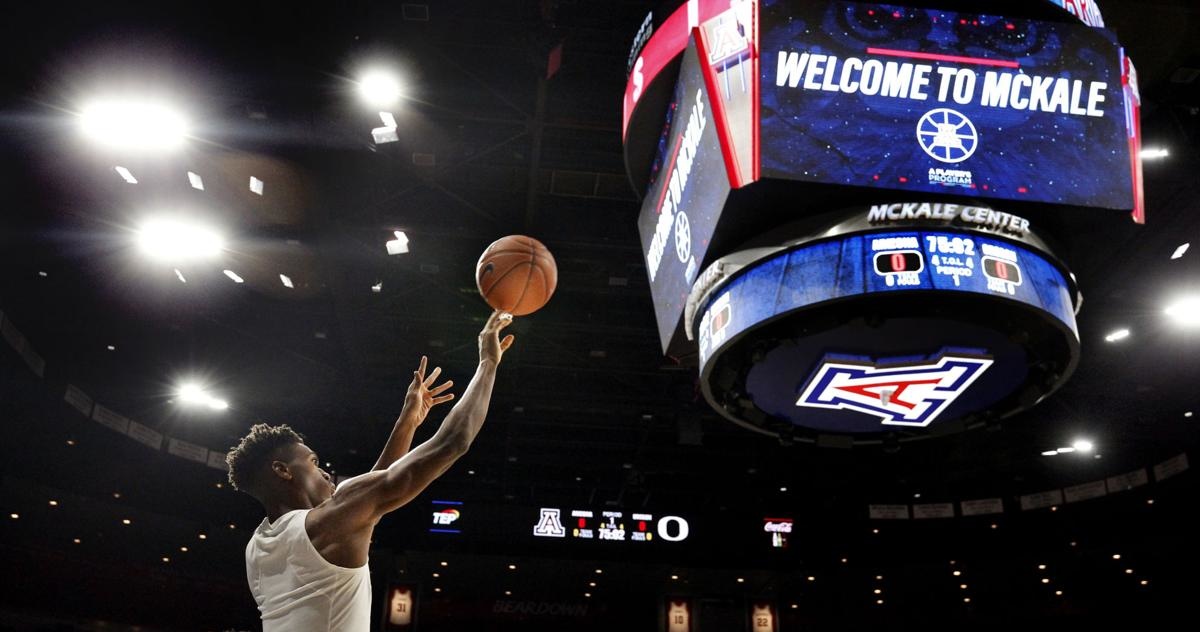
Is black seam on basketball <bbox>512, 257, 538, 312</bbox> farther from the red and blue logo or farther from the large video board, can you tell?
the red and blue logo

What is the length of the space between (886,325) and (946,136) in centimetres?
110

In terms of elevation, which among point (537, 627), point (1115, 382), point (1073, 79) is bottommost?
point (537, 627)

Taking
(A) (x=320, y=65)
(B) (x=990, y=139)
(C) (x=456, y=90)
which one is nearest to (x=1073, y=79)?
(B) (x=990, y=139)

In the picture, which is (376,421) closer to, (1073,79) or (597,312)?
(597,312)

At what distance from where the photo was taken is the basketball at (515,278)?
3898mm

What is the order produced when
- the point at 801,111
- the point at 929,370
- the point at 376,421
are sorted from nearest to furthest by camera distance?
the point at 801,111, the point at 929,370, the point at 376,421

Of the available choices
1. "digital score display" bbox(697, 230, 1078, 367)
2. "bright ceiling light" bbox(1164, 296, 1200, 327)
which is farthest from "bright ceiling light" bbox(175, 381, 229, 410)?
Result: "bright ceiling light" bbox(1164, 296, 1200, 327)

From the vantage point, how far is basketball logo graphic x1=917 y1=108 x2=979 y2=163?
455cm

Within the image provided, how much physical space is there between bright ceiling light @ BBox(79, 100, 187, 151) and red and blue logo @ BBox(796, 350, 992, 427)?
18.6 ft

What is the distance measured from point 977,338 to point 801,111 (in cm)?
172

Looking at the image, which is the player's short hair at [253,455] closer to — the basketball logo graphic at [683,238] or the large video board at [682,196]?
the large video board at [682,196]

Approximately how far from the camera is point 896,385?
547 cm

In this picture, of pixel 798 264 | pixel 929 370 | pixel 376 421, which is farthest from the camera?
pixel 376 421

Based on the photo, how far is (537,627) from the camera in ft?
65.1
